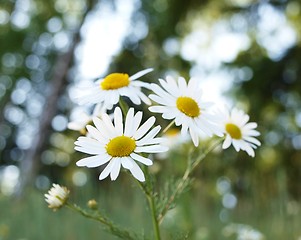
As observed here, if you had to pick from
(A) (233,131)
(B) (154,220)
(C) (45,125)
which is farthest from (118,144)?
(C) (45,125)

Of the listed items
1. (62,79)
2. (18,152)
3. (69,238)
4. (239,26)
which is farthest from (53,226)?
(18,152)

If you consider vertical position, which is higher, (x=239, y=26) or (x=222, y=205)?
(x=239, y=26)

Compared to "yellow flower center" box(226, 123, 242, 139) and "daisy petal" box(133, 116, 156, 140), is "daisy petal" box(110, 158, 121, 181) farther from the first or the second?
"yellow flower center" box(226, 123, 242, 139)

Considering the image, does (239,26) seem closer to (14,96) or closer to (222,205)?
(222,205)

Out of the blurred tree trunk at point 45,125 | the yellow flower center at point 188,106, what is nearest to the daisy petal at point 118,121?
the yellow flower center at point 188,106

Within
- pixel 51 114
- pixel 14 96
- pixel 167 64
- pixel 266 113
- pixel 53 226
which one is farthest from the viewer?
pixel 14 96

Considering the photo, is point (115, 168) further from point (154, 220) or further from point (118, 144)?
point (154, 220)

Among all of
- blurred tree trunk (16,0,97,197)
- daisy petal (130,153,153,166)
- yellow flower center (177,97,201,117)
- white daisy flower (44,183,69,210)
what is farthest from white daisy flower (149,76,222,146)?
blurred tree trunk (16,0,97,197)
